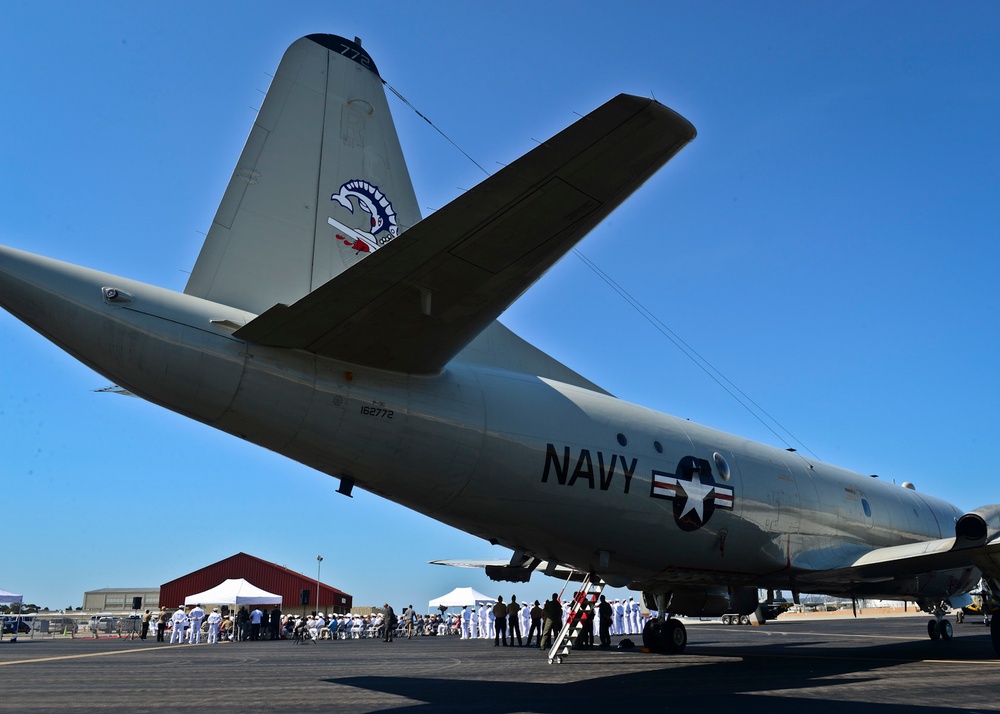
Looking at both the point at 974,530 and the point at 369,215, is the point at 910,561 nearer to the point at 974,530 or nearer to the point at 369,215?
the point at 974,530

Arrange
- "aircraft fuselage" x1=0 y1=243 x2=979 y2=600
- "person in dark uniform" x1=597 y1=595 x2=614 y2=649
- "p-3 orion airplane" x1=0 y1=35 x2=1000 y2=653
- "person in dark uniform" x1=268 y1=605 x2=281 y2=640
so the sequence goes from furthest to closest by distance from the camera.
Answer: "person in dark uniform" x1=268 y1=605 x2=281 y2=640 → "person in dark uniform" x1=597 y1=595 x2=614 y2=649 → "aircraft fuselage" x1=0 y1=243 x2=979 y2=600 → "p-3 orion airplane" x1=0 y1=35 x2=1000 y2=653

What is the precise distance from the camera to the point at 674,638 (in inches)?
632

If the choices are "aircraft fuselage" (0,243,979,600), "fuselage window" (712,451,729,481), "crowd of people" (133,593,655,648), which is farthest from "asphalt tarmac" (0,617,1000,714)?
"crowd of people" (133,593,655,648)

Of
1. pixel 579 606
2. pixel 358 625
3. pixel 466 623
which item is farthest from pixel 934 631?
pixel 358 625

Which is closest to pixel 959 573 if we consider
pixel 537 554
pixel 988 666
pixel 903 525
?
pixel 903 525

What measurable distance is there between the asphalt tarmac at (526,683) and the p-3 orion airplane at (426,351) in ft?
A: 5.54

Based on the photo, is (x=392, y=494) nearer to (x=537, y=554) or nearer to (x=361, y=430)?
(x=361, y=430)

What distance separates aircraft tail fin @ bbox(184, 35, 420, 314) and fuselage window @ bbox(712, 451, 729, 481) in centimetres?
637

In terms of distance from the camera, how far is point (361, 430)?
8.27m

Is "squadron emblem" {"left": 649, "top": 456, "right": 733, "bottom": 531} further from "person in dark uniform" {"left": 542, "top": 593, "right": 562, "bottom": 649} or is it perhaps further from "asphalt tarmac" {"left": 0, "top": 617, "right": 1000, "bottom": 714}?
"person in dark uniform" {"left": 542, "top": 593, "right": 562, "bottom": 649}

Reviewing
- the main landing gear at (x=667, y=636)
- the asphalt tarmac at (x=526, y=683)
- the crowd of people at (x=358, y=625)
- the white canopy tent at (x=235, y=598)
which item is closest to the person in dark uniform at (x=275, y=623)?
the crowd of people at (x=358, y=625)

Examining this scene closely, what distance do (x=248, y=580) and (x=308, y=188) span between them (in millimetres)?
48698

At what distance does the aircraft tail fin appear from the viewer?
8.47 metres

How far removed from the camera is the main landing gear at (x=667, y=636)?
16.0 m
